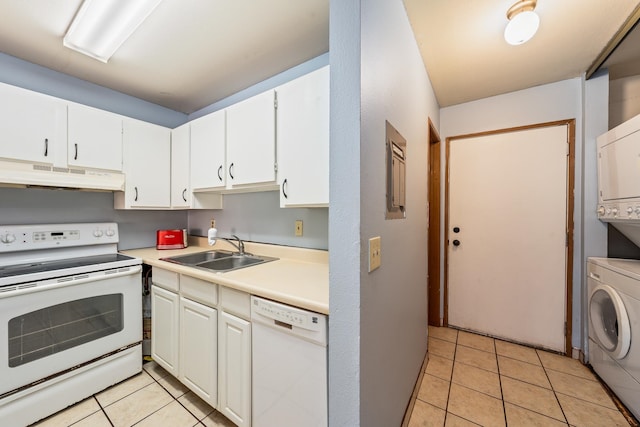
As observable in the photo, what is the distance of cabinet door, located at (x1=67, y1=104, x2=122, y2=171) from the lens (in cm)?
180

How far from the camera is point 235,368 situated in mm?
1304

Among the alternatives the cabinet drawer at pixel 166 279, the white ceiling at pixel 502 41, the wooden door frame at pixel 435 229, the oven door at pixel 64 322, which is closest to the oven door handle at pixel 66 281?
the oven door at pixel 64 322

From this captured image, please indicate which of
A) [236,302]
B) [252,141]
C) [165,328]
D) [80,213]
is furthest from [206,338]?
[80,213]

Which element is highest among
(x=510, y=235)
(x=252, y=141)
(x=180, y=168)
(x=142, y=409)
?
(x=252, y=141)

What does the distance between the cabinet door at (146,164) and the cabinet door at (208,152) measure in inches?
12.8

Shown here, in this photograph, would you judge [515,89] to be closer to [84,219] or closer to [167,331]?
[167,331]

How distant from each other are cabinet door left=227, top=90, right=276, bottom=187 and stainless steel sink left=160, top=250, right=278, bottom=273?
2.02ft

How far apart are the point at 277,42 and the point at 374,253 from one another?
1.54m

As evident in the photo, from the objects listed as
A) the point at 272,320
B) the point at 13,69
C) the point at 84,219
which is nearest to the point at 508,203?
the point at 272,320

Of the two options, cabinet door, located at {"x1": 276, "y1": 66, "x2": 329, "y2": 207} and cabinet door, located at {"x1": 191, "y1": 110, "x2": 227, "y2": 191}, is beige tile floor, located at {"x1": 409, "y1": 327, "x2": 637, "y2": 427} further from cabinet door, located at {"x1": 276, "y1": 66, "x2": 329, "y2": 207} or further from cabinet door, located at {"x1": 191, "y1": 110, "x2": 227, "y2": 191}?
cabinet door, located at {"x1": 191, "y1": 110, "x2": 227, "y2": 191}

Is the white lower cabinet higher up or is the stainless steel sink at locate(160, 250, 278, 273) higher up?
the stainless steel sink at locate(160, 250, 278, 273)

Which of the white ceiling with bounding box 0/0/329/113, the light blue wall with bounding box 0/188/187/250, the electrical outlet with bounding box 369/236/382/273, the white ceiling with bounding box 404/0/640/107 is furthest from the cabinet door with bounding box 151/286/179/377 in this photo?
the white ceiling with bounding box 404/0/640/107

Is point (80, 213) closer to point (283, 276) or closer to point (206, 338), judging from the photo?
point (206, 338)

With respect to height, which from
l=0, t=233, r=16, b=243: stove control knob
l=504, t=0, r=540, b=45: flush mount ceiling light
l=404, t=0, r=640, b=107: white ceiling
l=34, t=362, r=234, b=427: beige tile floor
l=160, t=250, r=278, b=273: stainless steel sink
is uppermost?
l=404, t=0, r=640, b=107: white ceiling
